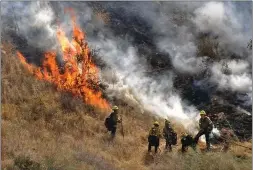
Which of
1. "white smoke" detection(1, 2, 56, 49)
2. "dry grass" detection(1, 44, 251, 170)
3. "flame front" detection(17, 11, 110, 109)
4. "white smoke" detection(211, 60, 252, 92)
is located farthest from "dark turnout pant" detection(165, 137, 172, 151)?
"white smoke" detection(1, 2, 56, 49)

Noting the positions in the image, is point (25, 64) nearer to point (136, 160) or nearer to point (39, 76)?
point (39, 76)

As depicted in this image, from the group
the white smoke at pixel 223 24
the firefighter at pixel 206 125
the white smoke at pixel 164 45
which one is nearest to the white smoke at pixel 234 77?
the white smoke at pixel 164 45

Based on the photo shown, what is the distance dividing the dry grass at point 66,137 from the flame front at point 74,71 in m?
0.59

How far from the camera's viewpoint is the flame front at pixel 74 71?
20578 mm

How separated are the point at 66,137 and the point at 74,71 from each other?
502 cm

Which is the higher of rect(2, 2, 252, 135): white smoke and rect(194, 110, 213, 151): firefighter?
rect(2, 2, 252, 135): white smoke

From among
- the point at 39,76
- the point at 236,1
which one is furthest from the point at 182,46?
the point at 39,76

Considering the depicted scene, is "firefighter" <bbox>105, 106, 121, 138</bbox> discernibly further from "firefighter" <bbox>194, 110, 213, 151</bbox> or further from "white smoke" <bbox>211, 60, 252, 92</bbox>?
"white smoke" <bbox>211, 60, 252, 92</bbox>

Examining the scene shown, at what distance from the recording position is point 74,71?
21266mm

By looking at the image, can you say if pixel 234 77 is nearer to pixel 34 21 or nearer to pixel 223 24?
pixel 223 24

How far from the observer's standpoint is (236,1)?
2512cm

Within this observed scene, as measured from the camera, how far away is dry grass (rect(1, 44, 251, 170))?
1365 centimetres

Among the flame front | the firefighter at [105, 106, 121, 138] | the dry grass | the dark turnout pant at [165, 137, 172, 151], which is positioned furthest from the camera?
the flame front

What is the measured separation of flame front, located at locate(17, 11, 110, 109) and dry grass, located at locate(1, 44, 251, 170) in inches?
23.2
